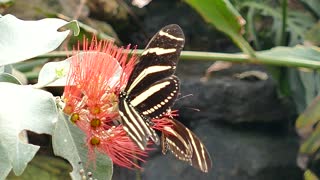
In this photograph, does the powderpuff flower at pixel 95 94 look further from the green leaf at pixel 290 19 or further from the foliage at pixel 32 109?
the green leaf at pixel 290 19

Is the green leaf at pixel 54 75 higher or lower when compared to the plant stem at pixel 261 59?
higher

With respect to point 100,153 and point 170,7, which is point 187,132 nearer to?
point 100,153

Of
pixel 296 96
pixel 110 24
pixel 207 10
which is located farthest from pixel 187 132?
pixel 110 24

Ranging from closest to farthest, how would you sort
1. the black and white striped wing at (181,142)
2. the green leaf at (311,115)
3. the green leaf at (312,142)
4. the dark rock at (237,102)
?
the black and white striped wing at (181,142) → the green leaf at (311,115) → the green leaf at (312,142) → the dark rock at (237,102)

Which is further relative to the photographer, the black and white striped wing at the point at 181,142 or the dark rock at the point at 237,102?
the dark rock at the point at 237,102

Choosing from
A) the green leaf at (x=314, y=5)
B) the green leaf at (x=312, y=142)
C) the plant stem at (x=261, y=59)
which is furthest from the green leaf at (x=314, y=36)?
the plant stem at (x=261, y=59)

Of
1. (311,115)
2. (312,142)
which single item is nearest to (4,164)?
(311,115)

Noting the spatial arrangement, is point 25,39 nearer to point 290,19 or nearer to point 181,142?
point 181,142
